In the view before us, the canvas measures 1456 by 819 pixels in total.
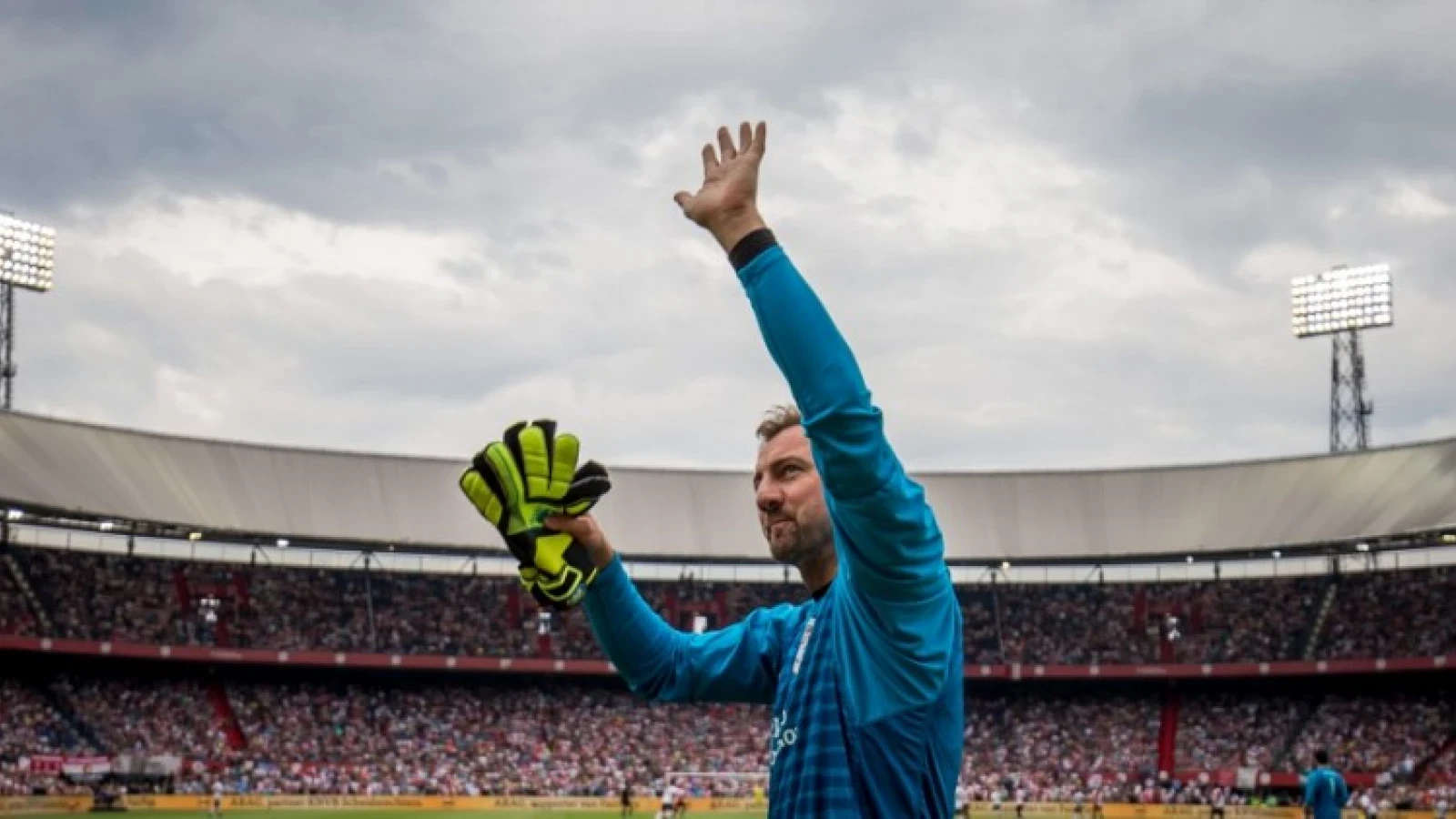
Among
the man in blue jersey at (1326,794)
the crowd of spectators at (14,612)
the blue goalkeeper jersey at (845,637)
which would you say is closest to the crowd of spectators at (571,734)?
the crowd of spectators at (14,612)

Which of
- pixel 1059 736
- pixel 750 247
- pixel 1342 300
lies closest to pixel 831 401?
pixel 750 247

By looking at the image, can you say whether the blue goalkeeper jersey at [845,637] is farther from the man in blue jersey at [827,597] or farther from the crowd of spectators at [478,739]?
the crowd of spectators at [478,739]

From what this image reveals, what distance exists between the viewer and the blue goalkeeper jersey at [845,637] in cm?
346

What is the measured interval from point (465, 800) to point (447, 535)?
44.0 feet

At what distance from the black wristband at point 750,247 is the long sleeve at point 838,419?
0.5 inches

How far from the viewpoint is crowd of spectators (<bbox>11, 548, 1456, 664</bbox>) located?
192 ft

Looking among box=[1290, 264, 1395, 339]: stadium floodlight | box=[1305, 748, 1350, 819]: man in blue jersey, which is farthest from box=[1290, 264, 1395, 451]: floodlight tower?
box=[1305, 748, 1350, 819]: man in blue jersey

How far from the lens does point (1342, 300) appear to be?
214ft

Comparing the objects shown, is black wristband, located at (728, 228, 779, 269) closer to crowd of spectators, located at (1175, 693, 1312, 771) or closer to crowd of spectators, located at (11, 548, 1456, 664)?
crowd of spectators, located at (11, 548, 1456, 664)

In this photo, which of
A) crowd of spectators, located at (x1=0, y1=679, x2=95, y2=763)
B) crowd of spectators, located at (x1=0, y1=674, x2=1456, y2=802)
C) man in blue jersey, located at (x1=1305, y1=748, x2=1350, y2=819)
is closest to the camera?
man in blue jersey, located at (x1=1305, y1=748, x2=1350, y2=819)

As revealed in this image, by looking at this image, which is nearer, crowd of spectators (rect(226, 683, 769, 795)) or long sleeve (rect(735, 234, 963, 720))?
long sleeve (rect(735, 234, 963, 720))

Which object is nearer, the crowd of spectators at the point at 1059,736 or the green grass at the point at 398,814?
the green grass at the point at 398,814

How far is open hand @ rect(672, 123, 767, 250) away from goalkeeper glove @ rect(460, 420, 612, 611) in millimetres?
1040

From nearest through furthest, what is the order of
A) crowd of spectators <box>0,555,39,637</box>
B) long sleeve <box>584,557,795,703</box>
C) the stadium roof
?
long sleeve <box>584,557,795,703</box>
crowd of spectators <box>0,555,39,637</box>
the stadium roof
